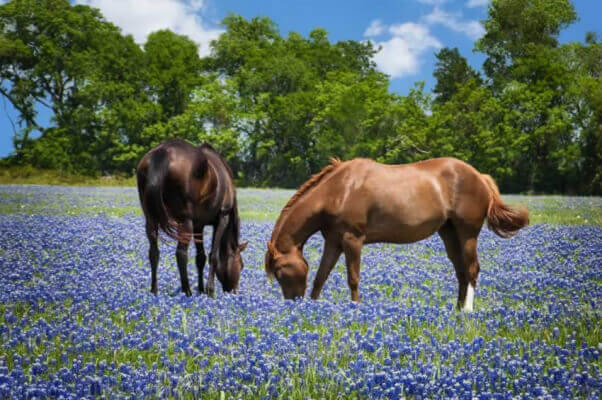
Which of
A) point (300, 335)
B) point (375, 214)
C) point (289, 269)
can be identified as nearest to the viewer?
point (300, 335)

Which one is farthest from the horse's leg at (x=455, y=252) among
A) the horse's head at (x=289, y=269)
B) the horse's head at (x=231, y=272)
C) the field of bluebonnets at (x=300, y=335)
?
the horse's head at (x=231, y=272)

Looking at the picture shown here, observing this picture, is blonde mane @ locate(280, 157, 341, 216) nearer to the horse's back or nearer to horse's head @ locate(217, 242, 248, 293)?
the horse's back

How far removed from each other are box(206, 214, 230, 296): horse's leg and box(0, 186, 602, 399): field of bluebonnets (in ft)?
1.52

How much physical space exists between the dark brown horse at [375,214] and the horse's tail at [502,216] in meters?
0.01

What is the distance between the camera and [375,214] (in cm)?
665

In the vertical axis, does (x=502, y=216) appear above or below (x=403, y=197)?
below

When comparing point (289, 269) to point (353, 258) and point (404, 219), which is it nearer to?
point (353, 258)

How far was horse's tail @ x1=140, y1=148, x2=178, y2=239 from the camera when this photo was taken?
6.91 metres

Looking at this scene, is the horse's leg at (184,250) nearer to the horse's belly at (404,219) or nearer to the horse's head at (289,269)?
the horse's head at (289,269)

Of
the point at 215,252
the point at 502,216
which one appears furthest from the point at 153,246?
the point at 502,216

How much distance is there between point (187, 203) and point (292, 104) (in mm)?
55021

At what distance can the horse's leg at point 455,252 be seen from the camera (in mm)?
7023

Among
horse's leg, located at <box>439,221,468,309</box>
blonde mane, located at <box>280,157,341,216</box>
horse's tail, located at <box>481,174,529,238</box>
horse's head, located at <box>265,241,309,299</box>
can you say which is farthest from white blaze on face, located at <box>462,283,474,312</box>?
blonde mane, located at <box>280,157,341,216</box>

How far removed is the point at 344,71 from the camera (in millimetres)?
69375
